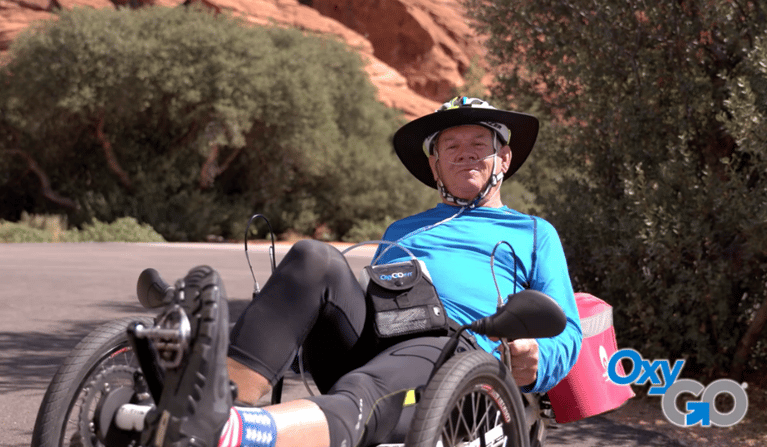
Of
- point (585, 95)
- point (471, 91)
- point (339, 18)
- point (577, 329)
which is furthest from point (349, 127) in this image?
point (577, 329)

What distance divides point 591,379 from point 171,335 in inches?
75.6

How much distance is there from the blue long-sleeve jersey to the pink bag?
219 millimetres

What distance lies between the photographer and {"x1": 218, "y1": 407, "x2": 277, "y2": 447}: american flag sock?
2064 millimetres

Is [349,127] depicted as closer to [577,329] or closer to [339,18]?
[339,18]

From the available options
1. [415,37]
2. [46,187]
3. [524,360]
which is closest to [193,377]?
[524,360]

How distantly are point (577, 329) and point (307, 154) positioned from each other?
25.2 m

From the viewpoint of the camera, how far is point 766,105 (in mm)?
4973

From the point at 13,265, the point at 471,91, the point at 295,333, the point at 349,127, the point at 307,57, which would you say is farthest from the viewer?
the point at 471,91

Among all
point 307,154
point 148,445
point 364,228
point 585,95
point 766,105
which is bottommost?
point 364,228

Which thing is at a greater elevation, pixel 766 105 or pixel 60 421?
pixel 766 105

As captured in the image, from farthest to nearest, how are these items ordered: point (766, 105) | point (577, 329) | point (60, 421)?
point (766, 105), point (577, 329), point (60, 421)

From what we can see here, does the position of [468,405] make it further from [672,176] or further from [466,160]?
[672,176]

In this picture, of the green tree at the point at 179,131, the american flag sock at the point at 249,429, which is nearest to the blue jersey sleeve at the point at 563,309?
the american flag sock at the point at 249,429

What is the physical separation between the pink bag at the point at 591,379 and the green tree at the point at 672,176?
1.79 meters
